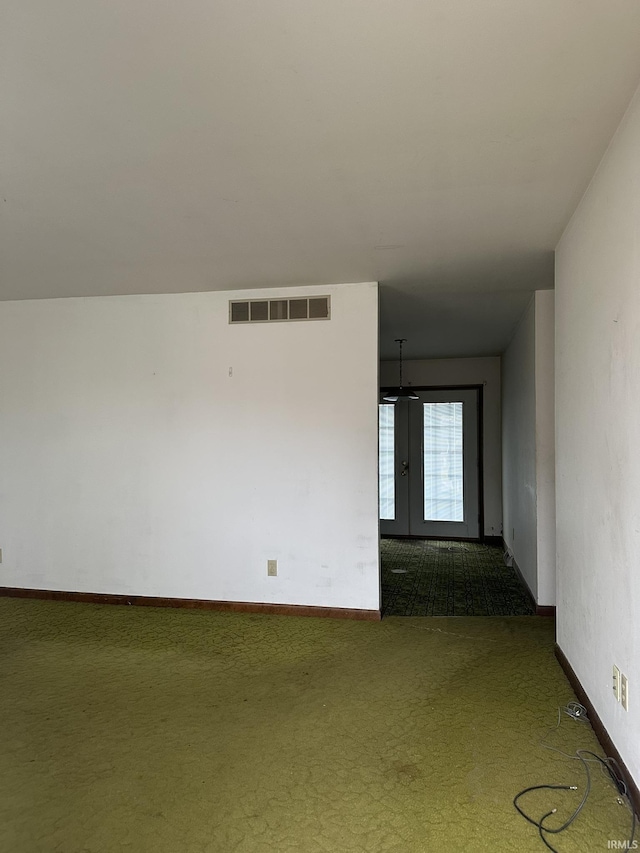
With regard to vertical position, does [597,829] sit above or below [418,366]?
below

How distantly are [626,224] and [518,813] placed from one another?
2181mm

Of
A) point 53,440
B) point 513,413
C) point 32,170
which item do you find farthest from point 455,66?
point 513,413

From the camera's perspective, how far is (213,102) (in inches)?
74.2

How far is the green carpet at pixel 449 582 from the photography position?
4.34 meters

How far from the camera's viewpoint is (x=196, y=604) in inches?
169

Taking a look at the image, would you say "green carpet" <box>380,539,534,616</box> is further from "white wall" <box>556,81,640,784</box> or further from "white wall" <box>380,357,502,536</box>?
"white wall" <box>556,81,640,784</box>

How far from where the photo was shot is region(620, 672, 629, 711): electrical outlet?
2.00 metres

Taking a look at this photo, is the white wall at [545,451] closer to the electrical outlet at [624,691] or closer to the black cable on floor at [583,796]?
the black cable on floor at [583,796]

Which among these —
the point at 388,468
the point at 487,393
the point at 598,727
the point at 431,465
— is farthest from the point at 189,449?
the point at 487,393

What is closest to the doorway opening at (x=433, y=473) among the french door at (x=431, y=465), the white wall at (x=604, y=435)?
the french door at (x=431, y=465)

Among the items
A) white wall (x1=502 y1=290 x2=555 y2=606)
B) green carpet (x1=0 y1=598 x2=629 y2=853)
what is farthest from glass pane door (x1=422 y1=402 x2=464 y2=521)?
green carpet (x1=0 y1=598 x2=629 y2=853)

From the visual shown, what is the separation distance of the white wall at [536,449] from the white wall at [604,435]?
974 mm

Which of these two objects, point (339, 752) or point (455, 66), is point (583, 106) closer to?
point (455, 66)

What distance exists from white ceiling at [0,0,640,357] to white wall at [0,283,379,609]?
837mm
